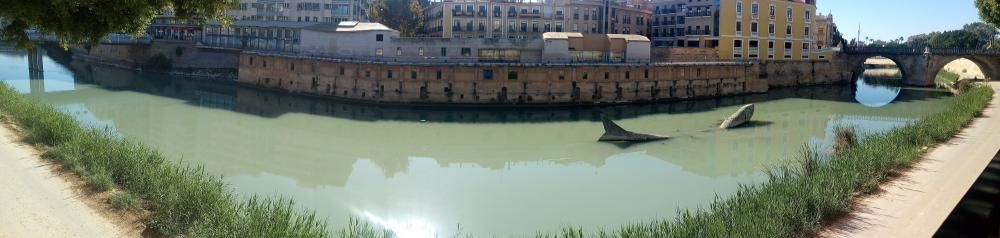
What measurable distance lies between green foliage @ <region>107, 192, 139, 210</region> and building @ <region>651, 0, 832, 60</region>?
52.6m

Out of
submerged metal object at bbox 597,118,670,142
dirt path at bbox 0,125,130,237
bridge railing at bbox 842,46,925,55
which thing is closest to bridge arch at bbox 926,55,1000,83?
bridge railing at bbox 842,46,925,55

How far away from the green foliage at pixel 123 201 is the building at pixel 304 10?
63.3 meters

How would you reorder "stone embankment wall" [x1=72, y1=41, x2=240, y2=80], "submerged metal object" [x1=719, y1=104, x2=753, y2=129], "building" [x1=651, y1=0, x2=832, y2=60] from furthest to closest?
"stone embankment wall" [x1=72, y1=41, x2=240, y2=80], "building" [x1=651, y1=0, x2=832, y2=60], "submerged metal object" [x1=719, y1=104, x2=753, y2=129]

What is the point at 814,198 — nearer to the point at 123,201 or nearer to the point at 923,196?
the point at 923,196

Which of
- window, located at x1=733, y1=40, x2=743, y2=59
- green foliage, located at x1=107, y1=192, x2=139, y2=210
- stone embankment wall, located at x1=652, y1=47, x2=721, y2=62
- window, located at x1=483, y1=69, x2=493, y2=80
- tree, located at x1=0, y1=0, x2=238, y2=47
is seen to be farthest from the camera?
window, located at x1=733, y1=40, x2=743, y2=59

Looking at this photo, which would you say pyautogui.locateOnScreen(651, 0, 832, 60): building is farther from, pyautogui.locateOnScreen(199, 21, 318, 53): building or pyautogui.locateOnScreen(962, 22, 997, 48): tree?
pyautogui.locateOnScreen(962, 22, 997, 48): tree

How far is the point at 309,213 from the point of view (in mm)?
15953

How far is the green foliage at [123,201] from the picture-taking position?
41.8ft

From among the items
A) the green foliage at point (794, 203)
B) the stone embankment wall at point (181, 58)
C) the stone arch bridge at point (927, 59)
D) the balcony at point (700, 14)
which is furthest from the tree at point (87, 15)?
the stone arch bridge at point (927, 59)

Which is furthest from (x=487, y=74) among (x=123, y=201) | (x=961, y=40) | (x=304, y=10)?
(x=961, y=40)

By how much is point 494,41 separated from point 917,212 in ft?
119

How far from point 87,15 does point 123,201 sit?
3529mm

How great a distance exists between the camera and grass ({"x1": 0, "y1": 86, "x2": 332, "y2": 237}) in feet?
37.3

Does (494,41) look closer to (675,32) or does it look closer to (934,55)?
(675,32)
